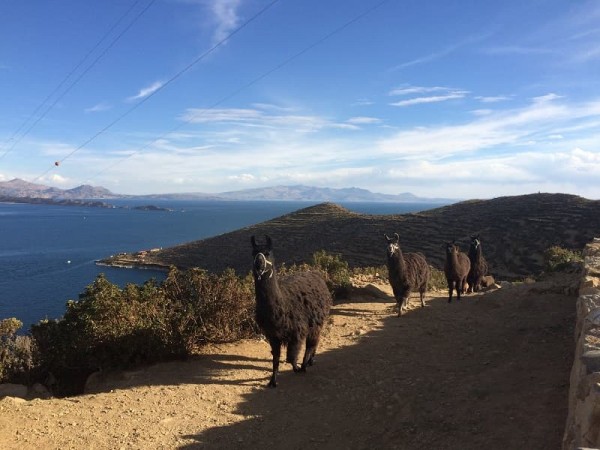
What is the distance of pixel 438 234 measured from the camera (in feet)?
167

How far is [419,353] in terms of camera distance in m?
9.18

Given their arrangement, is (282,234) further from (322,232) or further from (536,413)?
(536,413)

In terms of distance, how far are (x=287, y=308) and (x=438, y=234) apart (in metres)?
45.7

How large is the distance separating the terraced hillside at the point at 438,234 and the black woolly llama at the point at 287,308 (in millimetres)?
25322

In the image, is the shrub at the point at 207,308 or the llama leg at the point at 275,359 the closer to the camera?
the llama leg at the point at 275,359

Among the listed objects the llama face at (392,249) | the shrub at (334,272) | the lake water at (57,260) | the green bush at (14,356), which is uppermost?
the llama face at (392,249)

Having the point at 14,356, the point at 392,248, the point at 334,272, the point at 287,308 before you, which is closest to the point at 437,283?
the point at 334,272

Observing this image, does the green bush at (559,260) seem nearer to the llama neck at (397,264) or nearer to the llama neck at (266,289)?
the llama neck at (397,264)

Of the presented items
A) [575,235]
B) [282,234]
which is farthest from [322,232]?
[575,235]

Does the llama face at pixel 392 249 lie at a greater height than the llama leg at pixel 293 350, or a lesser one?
greater

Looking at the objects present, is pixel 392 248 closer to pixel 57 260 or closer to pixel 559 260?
pixel 559 260

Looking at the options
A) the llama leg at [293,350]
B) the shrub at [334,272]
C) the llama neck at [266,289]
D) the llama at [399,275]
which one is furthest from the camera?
the shrub at [334,272]

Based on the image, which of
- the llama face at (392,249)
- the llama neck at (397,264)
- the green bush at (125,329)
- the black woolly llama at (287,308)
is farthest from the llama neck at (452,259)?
the green bush at (125,329)

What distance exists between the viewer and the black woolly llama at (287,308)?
7.84m
